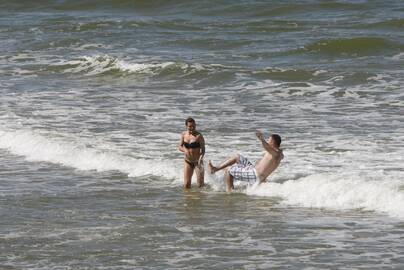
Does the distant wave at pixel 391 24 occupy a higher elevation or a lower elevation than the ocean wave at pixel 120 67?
higher

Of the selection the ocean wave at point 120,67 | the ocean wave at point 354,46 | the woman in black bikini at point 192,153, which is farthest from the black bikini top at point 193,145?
the ocean wave at point 354,46

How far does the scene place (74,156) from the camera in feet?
57.2

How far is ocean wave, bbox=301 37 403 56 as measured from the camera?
29516 millimetres

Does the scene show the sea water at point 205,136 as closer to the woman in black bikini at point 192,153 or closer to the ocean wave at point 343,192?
→ the ocean wave at point 343,192

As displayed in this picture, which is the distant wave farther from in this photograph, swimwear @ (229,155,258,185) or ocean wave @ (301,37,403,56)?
swimwear @ (229,155,258,185)

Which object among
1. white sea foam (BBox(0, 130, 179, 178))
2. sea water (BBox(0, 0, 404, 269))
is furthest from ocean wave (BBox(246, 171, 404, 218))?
white sea foam (BBox(0, 130, 179, 178))

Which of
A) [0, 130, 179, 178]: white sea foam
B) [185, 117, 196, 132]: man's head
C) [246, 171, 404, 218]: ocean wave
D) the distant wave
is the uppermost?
[185, 117, 196, 132]: man's head

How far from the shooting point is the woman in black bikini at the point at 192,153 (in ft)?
49.4

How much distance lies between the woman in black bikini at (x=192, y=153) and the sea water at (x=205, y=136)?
0.72 feet

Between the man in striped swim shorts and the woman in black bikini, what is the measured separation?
18 centimetres

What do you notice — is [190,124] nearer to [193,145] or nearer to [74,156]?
[193,145]

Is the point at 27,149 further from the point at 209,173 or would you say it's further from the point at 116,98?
the point at 116,98

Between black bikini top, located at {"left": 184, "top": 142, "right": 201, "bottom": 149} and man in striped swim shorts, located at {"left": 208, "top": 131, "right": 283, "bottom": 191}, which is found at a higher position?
black bikini top, located at {"left": 184, "top": 142, "right": 201, "bottom": 149}

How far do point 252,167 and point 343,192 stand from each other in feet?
4.72
